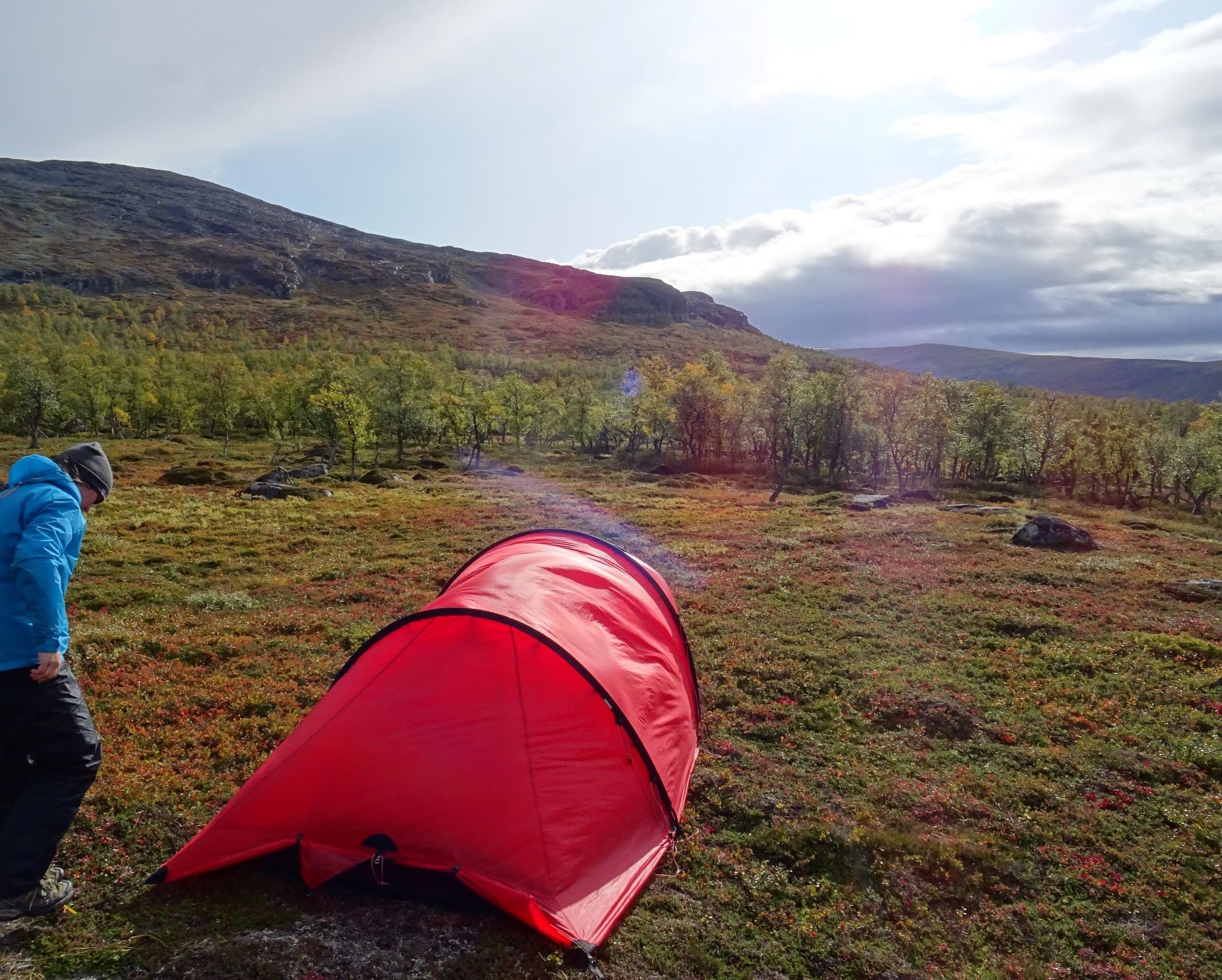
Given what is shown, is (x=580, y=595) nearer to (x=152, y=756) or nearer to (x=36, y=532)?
(x=36, y=532)

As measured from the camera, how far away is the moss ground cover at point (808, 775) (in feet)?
20.7

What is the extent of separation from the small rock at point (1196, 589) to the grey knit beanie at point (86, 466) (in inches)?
1016

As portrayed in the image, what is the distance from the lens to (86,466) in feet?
22.2

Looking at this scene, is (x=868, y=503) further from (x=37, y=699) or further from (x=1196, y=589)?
(x=37, y=699)

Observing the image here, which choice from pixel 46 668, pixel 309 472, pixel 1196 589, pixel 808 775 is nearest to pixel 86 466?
pixel 46 668

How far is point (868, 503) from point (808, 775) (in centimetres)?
3918

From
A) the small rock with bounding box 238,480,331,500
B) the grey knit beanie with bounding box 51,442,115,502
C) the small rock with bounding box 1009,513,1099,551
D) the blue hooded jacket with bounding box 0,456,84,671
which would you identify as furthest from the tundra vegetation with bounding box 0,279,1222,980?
the grey knit beanie with bounding box 51,442,115,502

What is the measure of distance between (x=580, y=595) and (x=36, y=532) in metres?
5.87

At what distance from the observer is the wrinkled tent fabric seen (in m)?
6.80

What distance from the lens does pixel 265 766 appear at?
7.37 meters

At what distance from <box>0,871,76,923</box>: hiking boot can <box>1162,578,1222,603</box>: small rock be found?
2583cm

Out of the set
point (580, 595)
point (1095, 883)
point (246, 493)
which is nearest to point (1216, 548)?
point (1095, 883)

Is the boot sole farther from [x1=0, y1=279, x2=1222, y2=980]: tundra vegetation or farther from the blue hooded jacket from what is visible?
the blue hooded jacket

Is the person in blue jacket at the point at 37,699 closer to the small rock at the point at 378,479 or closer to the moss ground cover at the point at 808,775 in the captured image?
the moss ground cover at the point at 808,775
